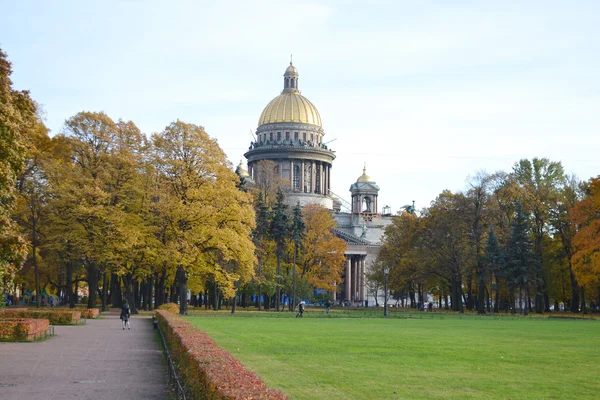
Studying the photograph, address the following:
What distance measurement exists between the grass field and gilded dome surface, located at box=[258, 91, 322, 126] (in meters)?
126

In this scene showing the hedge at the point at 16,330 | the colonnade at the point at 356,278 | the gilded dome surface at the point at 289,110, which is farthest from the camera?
the gilded dome surface at the point at 289,110

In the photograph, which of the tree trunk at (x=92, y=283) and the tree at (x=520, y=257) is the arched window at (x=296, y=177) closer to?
the tree at (x=520, y=257)

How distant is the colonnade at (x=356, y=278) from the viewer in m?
148

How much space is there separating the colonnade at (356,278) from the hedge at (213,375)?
123629 mm

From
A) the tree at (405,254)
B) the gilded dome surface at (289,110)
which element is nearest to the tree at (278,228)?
the tree at (405,254)

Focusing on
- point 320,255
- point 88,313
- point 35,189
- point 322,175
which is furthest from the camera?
point 322,175

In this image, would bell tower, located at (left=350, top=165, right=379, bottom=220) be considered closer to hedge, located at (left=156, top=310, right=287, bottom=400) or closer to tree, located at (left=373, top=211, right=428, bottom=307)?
Result: tree, located at (left=373, top=211, right=428, bottom=307)

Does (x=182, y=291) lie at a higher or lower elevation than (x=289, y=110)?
lower

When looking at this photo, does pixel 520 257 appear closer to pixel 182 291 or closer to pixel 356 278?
pixel 182 291

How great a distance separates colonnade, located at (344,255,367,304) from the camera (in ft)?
484

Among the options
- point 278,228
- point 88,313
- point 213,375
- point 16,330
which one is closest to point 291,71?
point 278,228

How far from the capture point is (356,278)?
491 feet

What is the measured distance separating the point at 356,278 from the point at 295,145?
28499 millimetres

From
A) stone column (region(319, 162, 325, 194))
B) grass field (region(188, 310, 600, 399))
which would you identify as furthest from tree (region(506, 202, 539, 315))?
stone column (region(319, 162, 325, 194))
